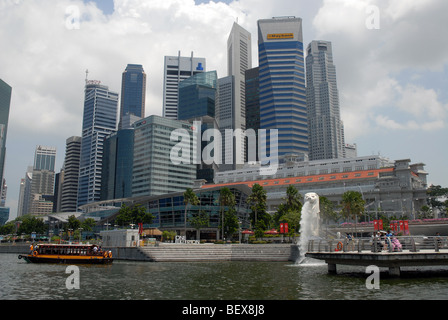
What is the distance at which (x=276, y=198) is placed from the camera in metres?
153

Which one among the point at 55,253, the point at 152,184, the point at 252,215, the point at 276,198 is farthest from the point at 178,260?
the point at 152,184

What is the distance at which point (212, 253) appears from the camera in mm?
67000

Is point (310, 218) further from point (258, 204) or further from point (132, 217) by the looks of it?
point (132, 217)

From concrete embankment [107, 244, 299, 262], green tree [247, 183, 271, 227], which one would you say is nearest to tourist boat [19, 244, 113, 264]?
concrete embankment [107, 244, 299, 262]

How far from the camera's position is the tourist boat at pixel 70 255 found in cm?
5834

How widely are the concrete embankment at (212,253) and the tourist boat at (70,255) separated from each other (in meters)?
7.67

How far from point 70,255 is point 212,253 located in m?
23.3

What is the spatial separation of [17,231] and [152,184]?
215 ft

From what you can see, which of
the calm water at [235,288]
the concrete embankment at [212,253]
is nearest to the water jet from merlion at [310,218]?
the concrete embankment at [212,253]

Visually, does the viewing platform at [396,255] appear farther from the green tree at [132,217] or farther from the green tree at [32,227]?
the green tree at [32,227]

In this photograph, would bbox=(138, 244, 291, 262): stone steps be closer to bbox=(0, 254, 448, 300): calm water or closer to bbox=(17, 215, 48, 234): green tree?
bbox=(0, 254, 448, 300): calm water

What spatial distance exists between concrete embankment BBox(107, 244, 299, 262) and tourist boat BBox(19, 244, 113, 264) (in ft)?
25.2

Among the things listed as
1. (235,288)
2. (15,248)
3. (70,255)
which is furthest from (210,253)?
(15,248)

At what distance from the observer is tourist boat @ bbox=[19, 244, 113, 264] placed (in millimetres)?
58344
